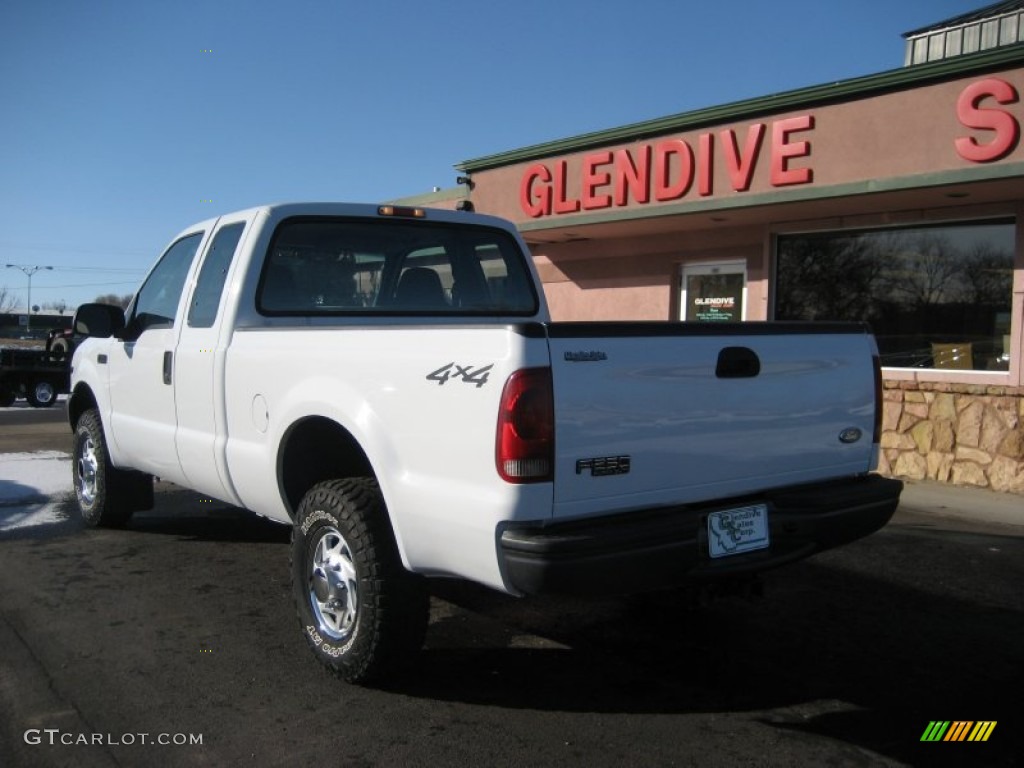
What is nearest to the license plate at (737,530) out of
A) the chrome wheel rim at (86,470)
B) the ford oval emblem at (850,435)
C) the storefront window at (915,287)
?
the ford oval emblem at (850,435)

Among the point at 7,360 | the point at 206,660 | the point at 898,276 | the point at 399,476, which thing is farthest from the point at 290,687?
the point at 7,360

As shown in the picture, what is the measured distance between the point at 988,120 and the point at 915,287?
220 centimetres

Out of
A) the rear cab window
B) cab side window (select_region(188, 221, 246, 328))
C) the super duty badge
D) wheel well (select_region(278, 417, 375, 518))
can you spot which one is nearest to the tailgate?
the super duty badge

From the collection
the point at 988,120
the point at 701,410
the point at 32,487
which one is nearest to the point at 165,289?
the point at 32,487

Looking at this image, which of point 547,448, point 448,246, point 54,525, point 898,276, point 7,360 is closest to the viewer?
point 547,448

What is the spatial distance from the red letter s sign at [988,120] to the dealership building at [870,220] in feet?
0.05

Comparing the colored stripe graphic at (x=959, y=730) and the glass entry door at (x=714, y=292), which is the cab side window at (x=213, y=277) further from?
the glass entry door at (x=714, y=292)

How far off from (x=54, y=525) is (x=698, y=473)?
17.3 ft

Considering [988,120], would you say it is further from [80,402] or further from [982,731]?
[80,402]

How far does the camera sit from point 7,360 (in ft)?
62.5

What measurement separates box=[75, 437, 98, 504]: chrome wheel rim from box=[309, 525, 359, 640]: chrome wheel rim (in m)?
3.17

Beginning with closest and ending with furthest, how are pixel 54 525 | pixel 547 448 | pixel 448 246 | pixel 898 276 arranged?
pixel 547 448
pixel 448 246
pixel 54 525
pixel 898 276

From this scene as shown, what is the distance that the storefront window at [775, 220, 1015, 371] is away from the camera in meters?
9.67

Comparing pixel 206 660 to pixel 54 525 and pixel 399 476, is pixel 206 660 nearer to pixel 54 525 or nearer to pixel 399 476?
pixel 399 476
